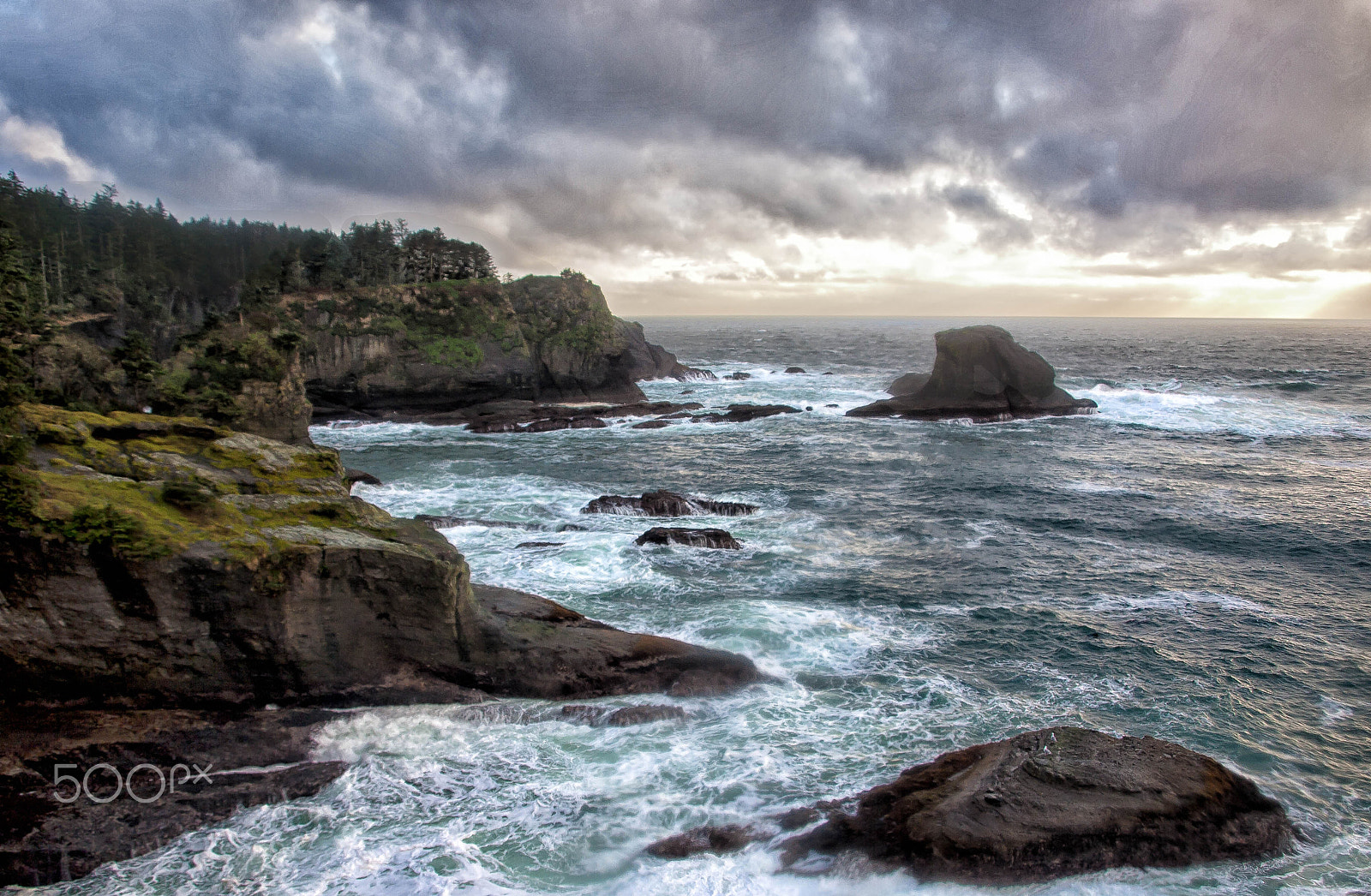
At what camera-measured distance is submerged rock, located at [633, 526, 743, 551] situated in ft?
87.5

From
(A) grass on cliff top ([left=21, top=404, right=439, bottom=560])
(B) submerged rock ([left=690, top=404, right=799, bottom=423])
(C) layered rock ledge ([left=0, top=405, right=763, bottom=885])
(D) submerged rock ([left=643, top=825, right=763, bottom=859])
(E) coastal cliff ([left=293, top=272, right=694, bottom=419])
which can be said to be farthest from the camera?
A: (B) submerged rock ([left=690, top=404, right=799, bottom=423])

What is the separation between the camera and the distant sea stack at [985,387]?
2293 inches

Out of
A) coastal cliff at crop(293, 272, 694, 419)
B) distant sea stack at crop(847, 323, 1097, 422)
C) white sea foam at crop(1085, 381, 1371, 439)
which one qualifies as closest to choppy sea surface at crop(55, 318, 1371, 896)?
white sea foam at crop(1085, 381, 1371, 439)

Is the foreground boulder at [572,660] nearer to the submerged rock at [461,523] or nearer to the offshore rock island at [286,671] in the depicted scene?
the offshore rock island at [286,671]

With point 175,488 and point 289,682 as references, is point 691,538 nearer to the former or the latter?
point 289,682

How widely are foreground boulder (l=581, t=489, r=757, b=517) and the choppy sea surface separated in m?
0.98

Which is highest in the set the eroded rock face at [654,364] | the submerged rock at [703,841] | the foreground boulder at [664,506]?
the eroded rock face at [654,364]

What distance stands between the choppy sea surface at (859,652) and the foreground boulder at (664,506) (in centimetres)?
98

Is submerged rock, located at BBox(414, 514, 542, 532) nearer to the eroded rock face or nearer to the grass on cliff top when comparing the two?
the grass on cliff top

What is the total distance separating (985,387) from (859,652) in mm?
45327

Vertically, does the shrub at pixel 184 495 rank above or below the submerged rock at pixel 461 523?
above

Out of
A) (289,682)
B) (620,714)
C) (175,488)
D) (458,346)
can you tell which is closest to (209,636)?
(289,682)

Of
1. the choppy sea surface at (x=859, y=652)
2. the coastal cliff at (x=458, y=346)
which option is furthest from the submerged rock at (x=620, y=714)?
the coastal cliff at (x=458, y=346)

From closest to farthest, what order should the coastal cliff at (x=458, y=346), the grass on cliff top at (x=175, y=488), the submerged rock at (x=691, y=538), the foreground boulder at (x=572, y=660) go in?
1. the grass on cliff top at (x=175, y=488)
2. the foreground boulder at (x=572, y=660)
3. the submerged rock at (x=691, y=538)
4. the coastal cliff at (x=458, y=346)
